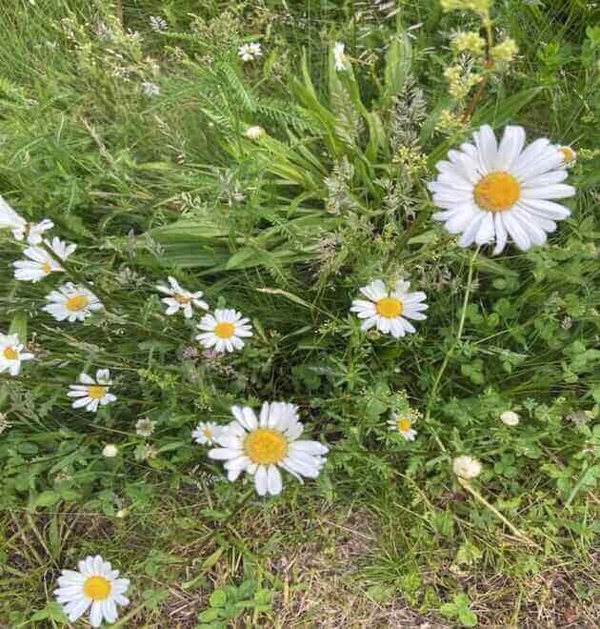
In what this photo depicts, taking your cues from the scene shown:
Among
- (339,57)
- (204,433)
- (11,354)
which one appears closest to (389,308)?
(204,433)

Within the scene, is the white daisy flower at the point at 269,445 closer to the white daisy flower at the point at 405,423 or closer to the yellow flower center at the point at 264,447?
the yellow flower center at the point at 264,447

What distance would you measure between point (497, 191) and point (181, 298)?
797 mm

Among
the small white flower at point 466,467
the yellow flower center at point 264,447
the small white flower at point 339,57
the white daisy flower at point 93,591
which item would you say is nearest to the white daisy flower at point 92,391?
the white daisy flower at point 93,591

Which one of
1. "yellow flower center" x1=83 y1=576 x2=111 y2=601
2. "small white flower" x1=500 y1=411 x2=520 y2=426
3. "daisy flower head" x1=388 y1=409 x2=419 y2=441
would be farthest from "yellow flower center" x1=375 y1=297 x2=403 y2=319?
"yellow flower center" x1=83 y1=576 x2=111 y2=601

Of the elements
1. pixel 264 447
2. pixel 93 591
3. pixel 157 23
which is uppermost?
pixel 157 23

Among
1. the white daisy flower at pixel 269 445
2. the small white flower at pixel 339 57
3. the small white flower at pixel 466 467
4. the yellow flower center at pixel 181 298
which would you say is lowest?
the white daisy flower at pixel 269 445

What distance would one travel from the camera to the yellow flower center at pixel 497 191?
1071 mm

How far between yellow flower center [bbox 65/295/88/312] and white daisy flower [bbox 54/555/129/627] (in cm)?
62

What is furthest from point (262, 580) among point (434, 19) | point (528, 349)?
point (434, 19)

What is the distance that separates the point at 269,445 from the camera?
128 cm

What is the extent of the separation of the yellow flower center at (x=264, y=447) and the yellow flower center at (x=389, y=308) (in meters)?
0.40

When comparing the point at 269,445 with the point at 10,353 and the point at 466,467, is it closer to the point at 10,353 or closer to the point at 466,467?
the point at 466,467

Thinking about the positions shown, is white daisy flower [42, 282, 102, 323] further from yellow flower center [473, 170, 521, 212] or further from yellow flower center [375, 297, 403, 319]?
yellow flower center [473, 170, 521, 212]

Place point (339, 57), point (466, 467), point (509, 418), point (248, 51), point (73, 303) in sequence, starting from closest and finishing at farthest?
1. point (466, 467)
2. point (509, 418)
3. point (73, 303)
4. point (339, 57)
5. point (248, 51)
